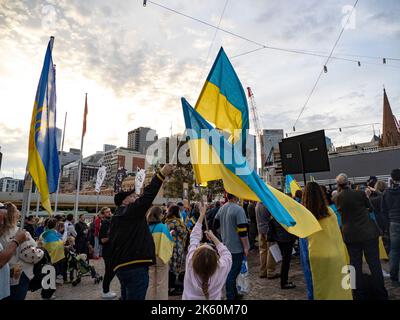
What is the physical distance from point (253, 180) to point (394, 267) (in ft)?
13.7

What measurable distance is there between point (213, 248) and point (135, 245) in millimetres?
1037

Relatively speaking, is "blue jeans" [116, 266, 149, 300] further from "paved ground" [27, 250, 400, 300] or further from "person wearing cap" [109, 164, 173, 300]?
"paved ground" [27, 250, 400, 300]

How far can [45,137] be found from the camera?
453 cm

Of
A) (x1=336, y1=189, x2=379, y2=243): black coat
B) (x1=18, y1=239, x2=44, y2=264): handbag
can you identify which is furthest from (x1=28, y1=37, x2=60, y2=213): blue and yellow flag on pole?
(x1=336, y1=189, x2=379, y2=243): black coat

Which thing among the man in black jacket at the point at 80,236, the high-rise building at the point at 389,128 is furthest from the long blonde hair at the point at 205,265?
the high-rise building at the point at 389,128

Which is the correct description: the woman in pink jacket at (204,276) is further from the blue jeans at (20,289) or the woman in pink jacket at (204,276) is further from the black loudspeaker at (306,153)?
the black loudspeaker at (306,153)

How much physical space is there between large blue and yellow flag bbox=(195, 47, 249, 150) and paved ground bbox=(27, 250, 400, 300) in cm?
309

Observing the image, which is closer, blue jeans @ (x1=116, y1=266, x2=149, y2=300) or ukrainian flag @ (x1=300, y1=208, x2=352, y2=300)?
blue jeans @ (x1=116, y1=266, x2=149, y2=300)

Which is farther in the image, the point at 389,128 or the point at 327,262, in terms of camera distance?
the point at 389,128

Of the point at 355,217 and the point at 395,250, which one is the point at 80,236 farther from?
the point at 395,250

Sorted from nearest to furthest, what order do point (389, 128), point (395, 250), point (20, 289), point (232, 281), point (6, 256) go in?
point (6, 256) < point (20, 289) < point (232, 281) < point (395, 250) < point (389, 128)

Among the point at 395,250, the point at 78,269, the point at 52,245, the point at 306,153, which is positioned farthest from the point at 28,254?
the point at 306,153

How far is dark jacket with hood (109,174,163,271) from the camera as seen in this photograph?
11.3ft

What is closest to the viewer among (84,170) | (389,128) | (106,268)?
(106,268)
